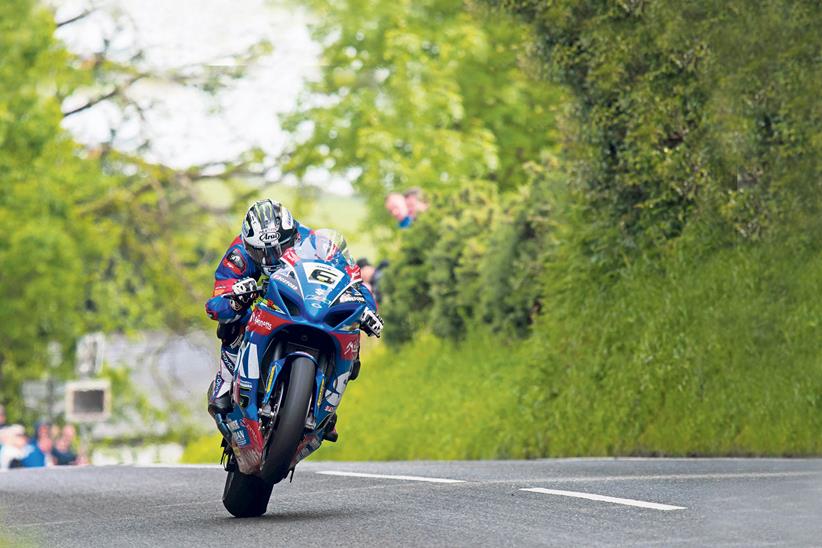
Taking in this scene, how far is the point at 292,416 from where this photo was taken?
32.9 feet

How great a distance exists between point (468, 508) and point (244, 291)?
1.90 meters

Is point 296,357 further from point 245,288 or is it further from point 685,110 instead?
point 685,110

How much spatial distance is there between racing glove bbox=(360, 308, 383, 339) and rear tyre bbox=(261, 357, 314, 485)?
1.82 ft

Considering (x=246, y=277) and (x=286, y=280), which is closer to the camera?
(x=286, y=280)

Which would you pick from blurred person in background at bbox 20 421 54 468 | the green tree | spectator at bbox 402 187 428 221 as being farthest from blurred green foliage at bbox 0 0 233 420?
the green tree

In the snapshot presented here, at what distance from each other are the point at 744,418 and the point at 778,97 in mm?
2900

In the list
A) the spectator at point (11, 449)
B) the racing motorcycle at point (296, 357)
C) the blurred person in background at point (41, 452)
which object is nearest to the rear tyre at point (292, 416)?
the racing motorcycle at point (296, 357)

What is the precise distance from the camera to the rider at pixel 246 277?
35.4 feet

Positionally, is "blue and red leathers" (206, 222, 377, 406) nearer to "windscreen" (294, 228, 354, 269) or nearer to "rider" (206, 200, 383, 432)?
"rider" (206, 200, 383, 432)

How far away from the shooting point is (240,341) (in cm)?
1124

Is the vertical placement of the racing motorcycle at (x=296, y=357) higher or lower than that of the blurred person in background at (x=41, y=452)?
higher

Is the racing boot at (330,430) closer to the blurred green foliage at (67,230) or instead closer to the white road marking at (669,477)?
the white road marking at (669,477)

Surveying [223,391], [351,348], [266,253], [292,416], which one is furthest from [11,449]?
[292,416]

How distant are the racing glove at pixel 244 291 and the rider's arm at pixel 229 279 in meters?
0.08
